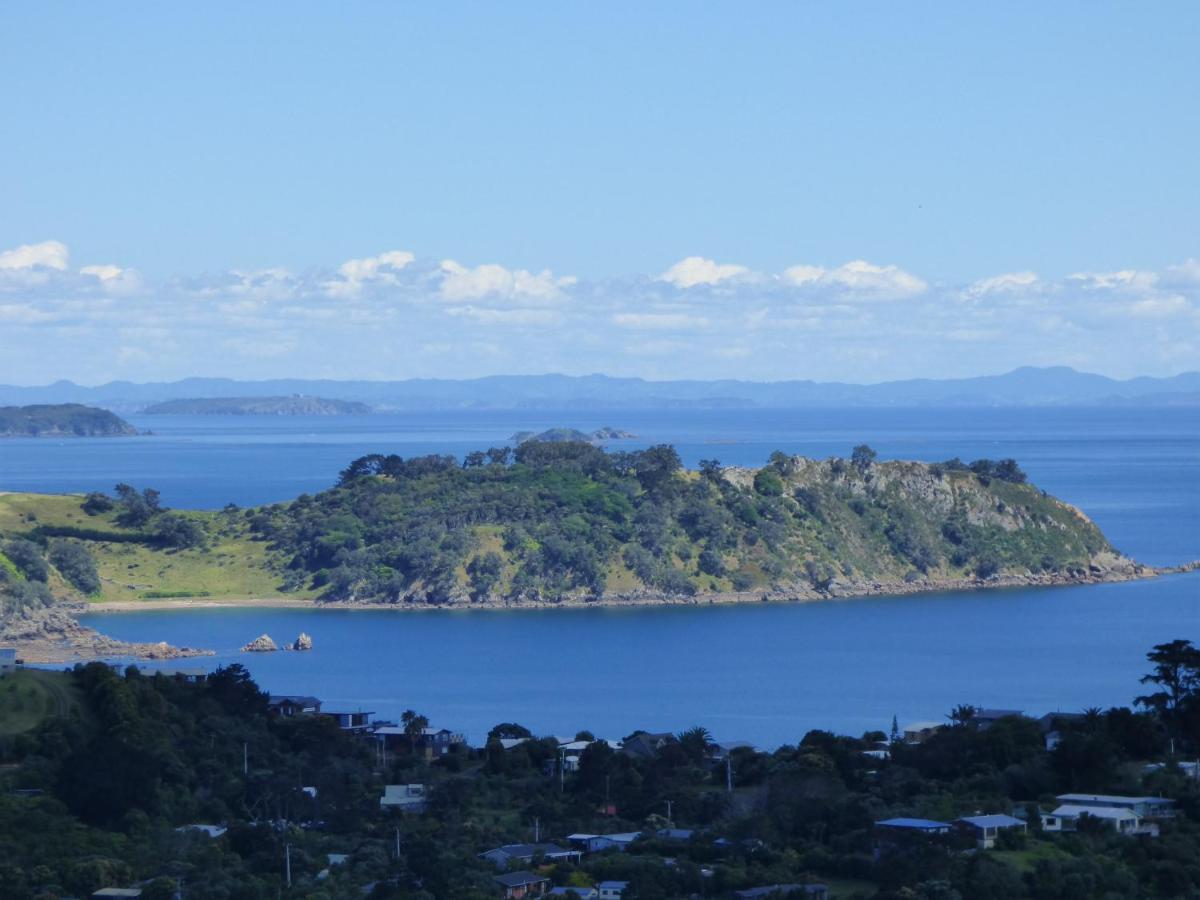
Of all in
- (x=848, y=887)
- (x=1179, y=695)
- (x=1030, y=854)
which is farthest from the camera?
(x=1179, y=695)

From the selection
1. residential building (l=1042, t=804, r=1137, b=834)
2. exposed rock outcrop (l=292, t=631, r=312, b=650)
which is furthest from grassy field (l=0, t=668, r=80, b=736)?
exposed rock outcrop (l=292, t=631, r=312, b=650)

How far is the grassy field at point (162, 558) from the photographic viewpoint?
280ft

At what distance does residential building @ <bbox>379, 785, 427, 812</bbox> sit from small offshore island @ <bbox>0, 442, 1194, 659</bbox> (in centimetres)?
4211

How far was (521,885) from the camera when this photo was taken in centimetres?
3089

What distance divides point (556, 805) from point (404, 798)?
3132 mm

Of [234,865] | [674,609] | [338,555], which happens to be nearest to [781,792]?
[234,865]

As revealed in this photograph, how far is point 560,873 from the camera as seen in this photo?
31.3 meters

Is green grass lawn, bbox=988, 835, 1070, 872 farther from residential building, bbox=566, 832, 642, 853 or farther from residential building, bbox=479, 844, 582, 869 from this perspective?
residential building, bbox=479, 844, 582, 869

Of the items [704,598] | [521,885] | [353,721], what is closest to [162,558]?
[704,598]

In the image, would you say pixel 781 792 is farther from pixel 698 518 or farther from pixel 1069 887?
pixel 698 518

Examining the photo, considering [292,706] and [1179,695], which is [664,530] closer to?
[292,706]

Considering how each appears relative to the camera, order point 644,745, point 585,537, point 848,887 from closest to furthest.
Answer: point 848,887 → point 644,745 → point 585,537

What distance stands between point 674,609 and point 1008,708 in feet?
93.9

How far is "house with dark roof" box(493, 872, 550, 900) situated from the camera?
30.7 meters
